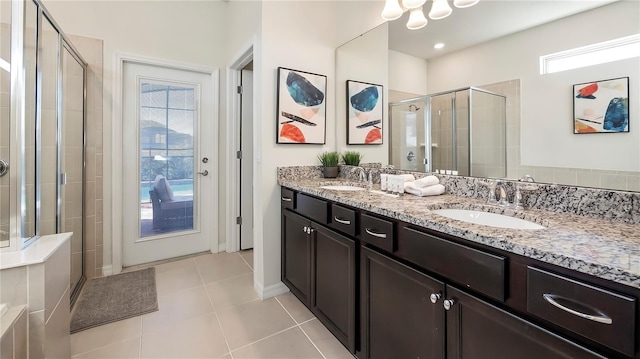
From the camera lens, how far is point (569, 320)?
0.67 meters

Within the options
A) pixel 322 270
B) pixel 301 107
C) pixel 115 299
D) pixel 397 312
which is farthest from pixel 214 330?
pixel 301 107

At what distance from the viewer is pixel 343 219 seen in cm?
150

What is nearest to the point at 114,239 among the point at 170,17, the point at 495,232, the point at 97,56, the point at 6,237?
the point at 6,237

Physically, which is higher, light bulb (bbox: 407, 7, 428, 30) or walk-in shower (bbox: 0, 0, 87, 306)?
light bulb (bbox: 407, 7, 428, 30)

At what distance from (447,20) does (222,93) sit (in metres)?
2.28

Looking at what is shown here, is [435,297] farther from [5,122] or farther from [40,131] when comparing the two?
[40,131]

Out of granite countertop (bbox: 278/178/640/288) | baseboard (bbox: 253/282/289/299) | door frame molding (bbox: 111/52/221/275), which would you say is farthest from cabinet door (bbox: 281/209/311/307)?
door frame molding (bbox: 111/52/221/275)

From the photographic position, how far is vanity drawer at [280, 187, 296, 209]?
79.7 inches

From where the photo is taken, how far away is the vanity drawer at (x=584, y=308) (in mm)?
594

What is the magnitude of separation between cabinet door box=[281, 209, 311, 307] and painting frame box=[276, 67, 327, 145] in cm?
62

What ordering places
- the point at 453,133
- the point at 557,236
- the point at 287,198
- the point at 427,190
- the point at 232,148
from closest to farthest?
the point at 557,236 < the point at 427,190 < the point at 453,133 < the point at 287,198 < the point at 232,148

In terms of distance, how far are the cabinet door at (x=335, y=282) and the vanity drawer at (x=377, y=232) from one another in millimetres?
124

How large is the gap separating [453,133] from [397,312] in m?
1.06

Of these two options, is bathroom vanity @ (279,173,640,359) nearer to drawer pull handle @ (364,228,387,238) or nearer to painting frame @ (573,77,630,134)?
drawer pull handle @ (364,228,387,238)
